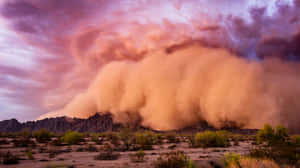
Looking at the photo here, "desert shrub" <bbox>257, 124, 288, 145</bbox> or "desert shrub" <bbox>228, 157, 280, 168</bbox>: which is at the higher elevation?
"desert shrub" <bbox>228, 157, 280, 168</bbox>

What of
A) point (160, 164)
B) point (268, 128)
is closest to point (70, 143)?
point (160, 164)

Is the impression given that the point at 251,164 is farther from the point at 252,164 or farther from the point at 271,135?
the point at 271,135

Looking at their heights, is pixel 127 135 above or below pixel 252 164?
below

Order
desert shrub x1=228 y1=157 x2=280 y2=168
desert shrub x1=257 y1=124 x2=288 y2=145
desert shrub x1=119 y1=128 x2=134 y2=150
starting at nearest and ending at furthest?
desert shrub x1=228 y1=157 x2=280 y2=168 → desert shrub x1=257 y1=124 x2=288 y2=145 → desert shrub x1=119 y1=128 x2=134 y2=150

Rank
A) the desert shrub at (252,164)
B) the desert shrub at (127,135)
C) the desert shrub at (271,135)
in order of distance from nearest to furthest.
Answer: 1. the desert shrub at (252,164)
2. the desert shrub at (271,135)
3. the desert shrub at (127,135)

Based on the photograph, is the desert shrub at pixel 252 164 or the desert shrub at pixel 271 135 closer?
the desert shrub at pixel 252 164

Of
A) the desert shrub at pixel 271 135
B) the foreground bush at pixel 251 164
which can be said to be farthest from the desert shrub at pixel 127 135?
the foreground bush at pixel 251 164

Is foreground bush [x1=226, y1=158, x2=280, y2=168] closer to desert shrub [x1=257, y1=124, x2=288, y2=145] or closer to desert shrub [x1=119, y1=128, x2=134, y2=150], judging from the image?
desert shrub [x1=257, y1=124, x2=288, y2=145]

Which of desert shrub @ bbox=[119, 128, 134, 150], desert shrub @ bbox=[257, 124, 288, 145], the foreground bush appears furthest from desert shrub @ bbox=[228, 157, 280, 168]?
desert shrub @ bbox=[119, 128, 134, 150]

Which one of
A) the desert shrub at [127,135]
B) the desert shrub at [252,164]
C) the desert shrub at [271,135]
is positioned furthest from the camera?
the desert shrub at [127,135]

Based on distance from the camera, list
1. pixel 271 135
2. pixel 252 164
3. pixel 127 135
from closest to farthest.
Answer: pixel 252 164 → pixel 271 135 → pixel 127 135

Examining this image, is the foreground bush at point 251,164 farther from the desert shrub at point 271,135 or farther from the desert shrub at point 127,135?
the desert shrub at point 127,135

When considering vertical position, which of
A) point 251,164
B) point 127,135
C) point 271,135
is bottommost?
point 271,135

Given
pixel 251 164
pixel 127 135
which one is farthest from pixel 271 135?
pixel 251 164
